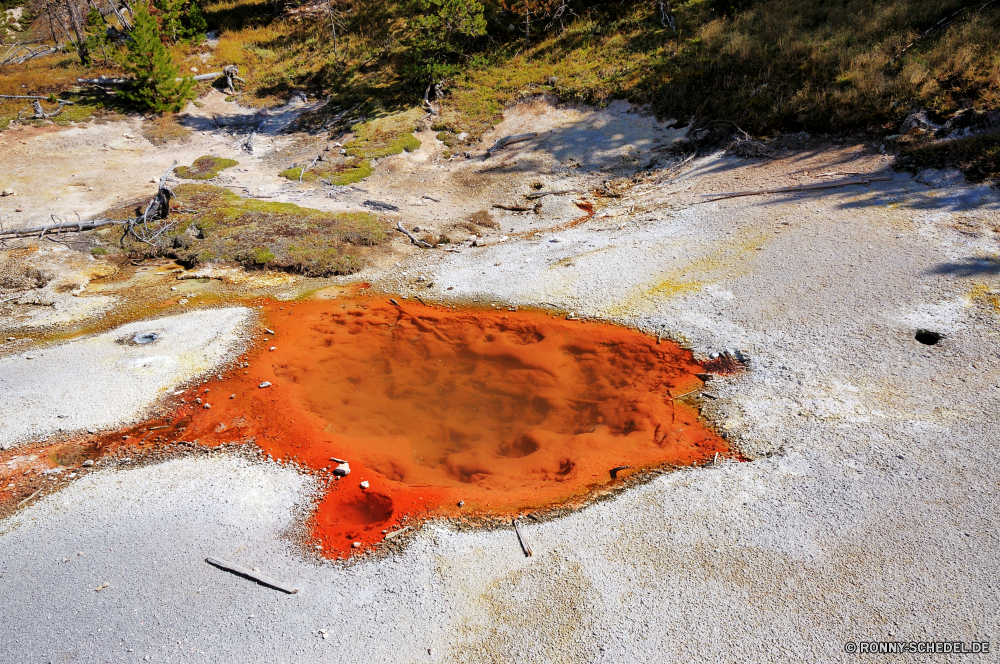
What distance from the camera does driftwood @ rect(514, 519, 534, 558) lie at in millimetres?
8805

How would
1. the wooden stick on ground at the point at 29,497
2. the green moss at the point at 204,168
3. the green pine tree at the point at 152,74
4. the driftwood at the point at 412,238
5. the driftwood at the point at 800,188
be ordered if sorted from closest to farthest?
the wooden stick on ground at the point at 29,497 → the driftwood at the point at 800,188 → the driftwood at the point at 412,238 → the green moss at the point at 204,168 → the green pine tree at the point at 152,74

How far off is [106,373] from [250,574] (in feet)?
24.7

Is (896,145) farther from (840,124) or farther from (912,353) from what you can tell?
(912,353)

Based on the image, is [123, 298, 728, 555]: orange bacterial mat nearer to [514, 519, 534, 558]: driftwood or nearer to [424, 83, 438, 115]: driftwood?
[514, 519, 534, 558]: driftwood

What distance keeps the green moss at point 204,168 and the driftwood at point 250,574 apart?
64.8ft

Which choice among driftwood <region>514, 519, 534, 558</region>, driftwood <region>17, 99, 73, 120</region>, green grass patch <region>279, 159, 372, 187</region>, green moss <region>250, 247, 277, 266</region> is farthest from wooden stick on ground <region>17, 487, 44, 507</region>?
driftwood <region>17, 99, 73, 120</region>

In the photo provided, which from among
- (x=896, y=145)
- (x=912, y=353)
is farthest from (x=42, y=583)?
(x=896, y=145)

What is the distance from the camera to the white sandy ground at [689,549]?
7.63m

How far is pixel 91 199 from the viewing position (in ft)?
72.3

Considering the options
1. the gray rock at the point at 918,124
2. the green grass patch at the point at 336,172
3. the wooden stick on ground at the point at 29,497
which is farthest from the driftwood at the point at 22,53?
the gray rock at the point at 918,124

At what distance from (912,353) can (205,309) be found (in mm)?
17305

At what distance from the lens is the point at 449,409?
1225 cm

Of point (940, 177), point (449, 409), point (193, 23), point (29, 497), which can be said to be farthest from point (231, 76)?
point (940, 177)

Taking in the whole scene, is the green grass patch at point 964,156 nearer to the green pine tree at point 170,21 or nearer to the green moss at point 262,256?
the green moss at point 262,256
